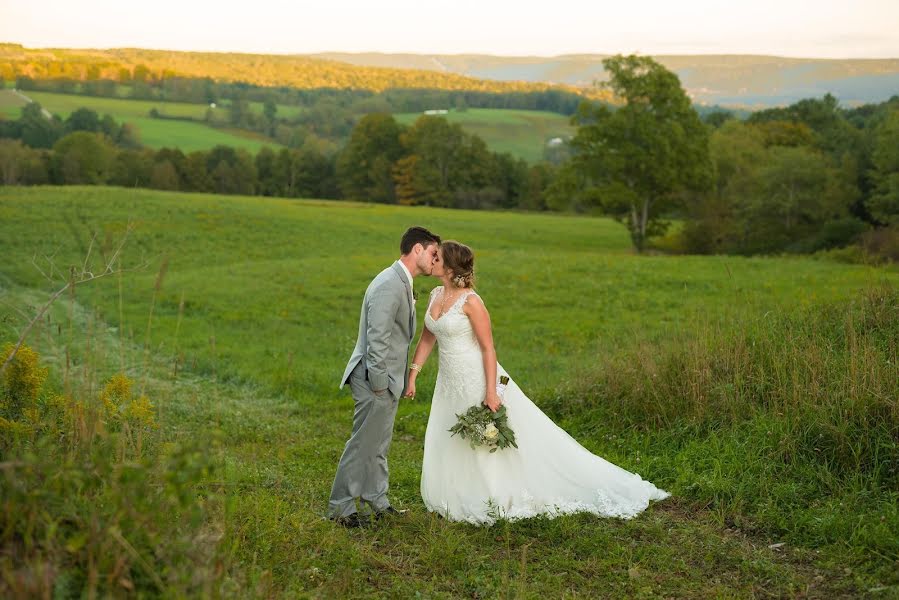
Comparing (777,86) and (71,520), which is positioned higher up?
(777,86)

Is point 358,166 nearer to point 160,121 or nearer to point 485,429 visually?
point 160,121

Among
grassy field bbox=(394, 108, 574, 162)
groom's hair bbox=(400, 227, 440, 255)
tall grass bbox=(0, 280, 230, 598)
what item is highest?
grassy field bbox=(394, 108, 574, 162)

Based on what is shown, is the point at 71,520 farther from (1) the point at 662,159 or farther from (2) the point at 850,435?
(1) the point at 662,159

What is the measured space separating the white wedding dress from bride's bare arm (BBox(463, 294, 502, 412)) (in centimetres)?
7

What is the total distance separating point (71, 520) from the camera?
13.8 ft

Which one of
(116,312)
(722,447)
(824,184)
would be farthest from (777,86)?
(722,447)

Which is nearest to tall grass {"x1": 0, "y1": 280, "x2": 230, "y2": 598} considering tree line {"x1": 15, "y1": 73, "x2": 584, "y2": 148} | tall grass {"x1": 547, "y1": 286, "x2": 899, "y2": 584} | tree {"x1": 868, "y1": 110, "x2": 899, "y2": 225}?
tall grass {"x1": 547, "y1": 286, "x2": 899, "y2": 584}

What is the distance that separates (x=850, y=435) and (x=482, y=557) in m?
3.87

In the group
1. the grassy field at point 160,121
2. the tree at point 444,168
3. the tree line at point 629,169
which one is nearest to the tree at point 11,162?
the tree line at point 629,169

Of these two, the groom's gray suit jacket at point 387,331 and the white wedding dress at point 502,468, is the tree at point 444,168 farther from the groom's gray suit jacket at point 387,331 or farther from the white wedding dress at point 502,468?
the groom's gray suit jacket at point 387,331

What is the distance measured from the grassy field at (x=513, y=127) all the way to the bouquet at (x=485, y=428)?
4051 inches

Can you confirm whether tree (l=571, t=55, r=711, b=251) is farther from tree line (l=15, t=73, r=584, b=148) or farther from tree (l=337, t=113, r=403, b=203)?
tree line (l=15, t=73, r=584, b=148)

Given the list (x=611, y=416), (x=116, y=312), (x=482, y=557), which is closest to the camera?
(x=482, y=557)

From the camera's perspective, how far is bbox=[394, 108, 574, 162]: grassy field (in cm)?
11550
